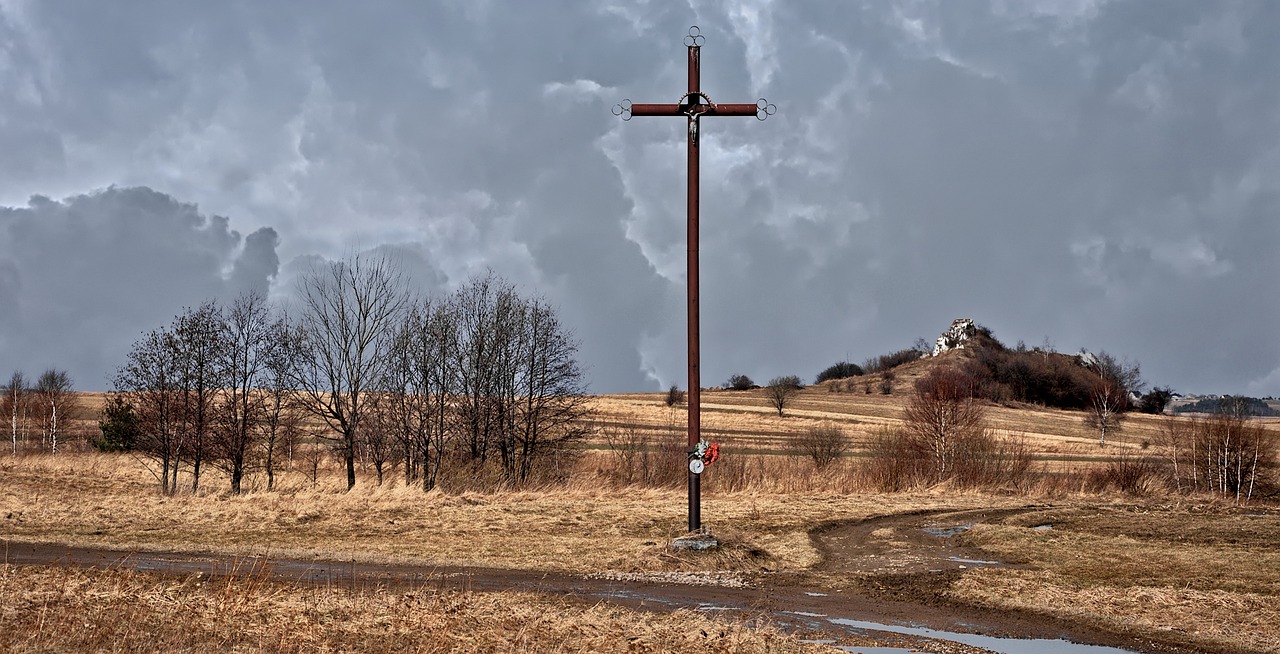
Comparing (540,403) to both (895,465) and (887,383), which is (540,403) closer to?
(895,465)

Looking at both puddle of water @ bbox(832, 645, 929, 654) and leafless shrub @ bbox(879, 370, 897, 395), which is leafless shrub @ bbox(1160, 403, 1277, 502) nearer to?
puddle of water @ bbox(832, 645, 929, 654)

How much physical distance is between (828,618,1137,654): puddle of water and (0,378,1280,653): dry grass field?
2.74 feet

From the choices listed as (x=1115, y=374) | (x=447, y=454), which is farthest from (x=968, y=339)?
(x=447, y=454)

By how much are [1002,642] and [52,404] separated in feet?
213

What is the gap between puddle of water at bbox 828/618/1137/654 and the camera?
9.40 m

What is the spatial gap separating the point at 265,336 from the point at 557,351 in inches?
367

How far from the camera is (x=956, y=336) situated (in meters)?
138

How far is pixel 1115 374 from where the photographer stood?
112 metres

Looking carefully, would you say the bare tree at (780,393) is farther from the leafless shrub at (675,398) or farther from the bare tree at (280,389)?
the bare tree at (280,389)

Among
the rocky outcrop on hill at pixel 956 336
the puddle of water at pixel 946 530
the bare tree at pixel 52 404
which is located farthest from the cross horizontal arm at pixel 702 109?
the rocky outcrop on hill at pixel 956 336

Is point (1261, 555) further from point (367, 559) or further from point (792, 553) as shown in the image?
point (367, 559)

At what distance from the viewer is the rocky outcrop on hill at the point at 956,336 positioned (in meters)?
136

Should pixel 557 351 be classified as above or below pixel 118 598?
above

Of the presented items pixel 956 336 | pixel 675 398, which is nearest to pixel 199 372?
pixel 675 398
